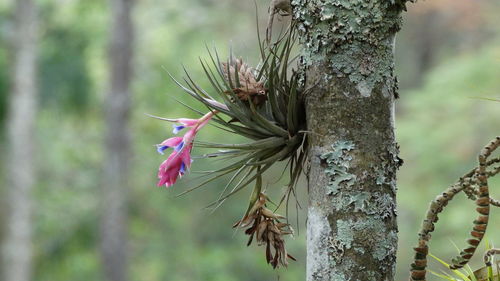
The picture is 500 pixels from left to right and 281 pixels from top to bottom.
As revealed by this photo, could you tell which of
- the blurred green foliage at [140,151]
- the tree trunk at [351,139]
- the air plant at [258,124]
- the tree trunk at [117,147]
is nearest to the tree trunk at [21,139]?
the tree trunk at [117,147]

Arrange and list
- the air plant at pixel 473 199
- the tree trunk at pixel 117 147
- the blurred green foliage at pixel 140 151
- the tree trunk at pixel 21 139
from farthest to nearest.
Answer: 1. the blurred green foliage at pixel 140 151
2. the tree trunk at pixel 21 139
3. the tree trunk at pixel 117 147
4. the air plant at pixel 473 199

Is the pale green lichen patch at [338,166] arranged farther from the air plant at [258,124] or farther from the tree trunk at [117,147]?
the tree trunk at [117,147]

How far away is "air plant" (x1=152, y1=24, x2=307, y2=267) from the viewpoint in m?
2.21

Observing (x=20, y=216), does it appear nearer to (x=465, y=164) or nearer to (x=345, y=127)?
(x=465, y=164)

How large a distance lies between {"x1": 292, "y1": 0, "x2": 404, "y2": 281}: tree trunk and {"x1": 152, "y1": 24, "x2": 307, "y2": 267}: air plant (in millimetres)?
84

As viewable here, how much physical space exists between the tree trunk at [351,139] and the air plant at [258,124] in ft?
0.28

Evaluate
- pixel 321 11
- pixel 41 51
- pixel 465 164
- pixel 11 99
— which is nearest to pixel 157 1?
pixel 41 51

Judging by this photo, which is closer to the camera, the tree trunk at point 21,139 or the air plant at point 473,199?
the air plant at point 473,199

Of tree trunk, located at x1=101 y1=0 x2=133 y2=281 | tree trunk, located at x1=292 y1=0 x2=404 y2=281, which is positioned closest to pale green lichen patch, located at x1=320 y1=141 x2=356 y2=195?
tree trunk, located at x1=292 y1=0 x2=404 y2=281

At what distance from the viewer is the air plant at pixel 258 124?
221 centimetres

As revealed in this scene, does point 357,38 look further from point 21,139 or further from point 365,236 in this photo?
point 21,139

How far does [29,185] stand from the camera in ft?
43.9

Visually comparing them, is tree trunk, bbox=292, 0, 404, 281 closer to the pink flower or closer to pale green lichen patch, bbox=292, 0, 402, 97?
pale green lichen patch, bbox=292, 0, 402, 97

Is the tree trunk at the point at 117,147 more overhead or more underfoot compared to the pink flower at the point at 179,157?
more overhead
